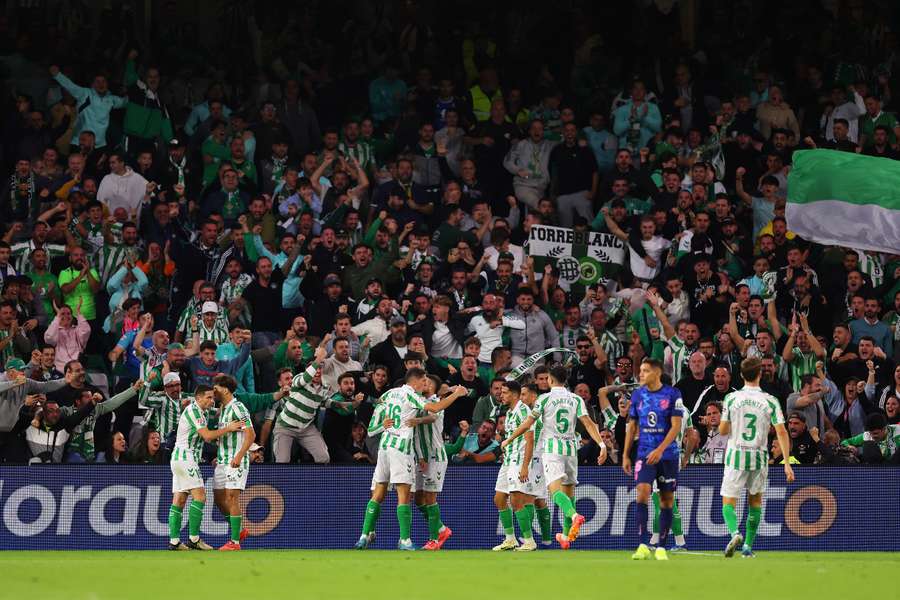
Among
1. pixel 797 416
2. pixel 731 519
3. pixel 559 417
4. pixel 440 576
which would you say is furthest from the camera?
pixel 797 416

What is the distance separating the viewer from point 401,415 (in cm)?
1870

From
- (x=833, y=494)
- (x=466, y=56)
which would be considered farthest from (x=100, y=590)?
(x=466, y=56)

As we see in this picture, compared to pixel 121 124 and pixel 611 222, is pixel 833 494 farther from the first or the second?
pixel 121 124

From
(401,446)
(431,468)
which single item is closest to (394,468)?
(401,446)

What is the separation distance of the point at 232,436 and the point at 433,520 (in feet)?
8.41

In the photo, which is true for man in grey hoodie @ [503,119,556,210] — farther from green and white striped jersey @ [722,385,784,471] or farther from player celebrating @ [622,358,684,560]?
green and white striped jersey @ [722,385,784,471]

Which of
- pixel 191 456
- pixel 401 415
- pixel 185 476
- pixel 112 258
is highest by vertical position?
pixel 112 258

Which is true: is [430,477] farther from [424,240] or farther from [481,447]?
[424,240]

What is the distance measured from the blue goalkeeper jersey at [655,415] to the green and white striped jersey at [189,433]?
514 cm

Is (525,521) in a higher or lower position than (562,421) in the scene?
lower

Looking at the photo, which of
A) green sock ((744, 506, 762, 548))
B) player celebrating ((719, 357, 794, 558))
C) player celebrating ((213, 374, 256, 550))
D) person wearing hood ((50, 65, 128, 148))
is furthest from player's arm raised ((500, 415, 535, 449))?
person wearing hood ((50, 65, 128, 148))

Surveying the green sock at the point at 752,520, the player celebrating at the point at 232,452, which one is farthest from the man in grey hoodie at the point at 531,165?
the green sock at the point at 752,520

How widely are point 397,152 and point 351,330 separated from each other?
504 cm

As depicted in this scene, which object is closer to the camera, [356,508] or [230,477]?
[230,477]
